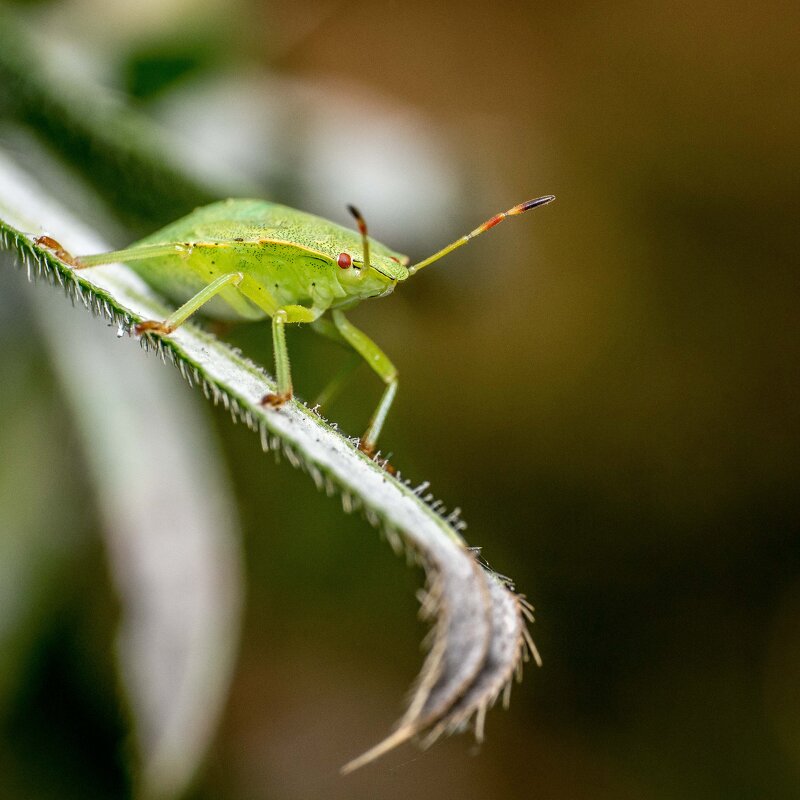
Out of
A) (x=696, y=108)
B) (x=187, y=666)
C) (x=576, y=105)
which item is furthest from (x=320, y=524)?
(x=696, y=108)

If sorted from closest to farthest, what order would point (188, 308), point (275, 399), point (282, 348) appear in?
point (275, 399), point (188, 308), point (282, 348)

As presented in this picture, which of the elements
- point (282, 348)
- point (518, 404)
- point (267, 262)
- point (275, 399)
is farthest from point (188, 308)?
point (518, 404)

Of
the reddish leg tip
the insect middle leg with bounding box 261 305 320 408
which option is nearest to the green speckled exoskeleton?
the insect middle leg with bounding box 261 305 320 408

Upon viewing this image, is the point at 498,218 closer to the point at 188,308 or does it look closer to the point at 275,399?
the point at 188,308

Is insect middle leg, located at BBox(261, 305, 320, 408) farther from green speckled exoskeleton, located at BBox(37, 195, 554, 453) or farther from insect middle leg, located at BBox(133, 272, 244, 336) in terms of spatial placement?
insect middle leg, located at BBox(133, 272, 244, 336)

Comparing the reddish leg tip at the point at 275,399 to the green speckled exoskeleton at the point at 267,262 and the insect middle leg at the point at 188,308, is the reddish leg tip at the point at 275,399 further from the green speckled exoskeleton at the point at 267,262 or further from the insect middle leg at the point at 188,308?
the green speckled exoskeleton at the point at 267,262

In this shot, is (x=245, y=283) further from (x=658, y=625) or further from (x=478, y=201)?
(x=658, y=625)
